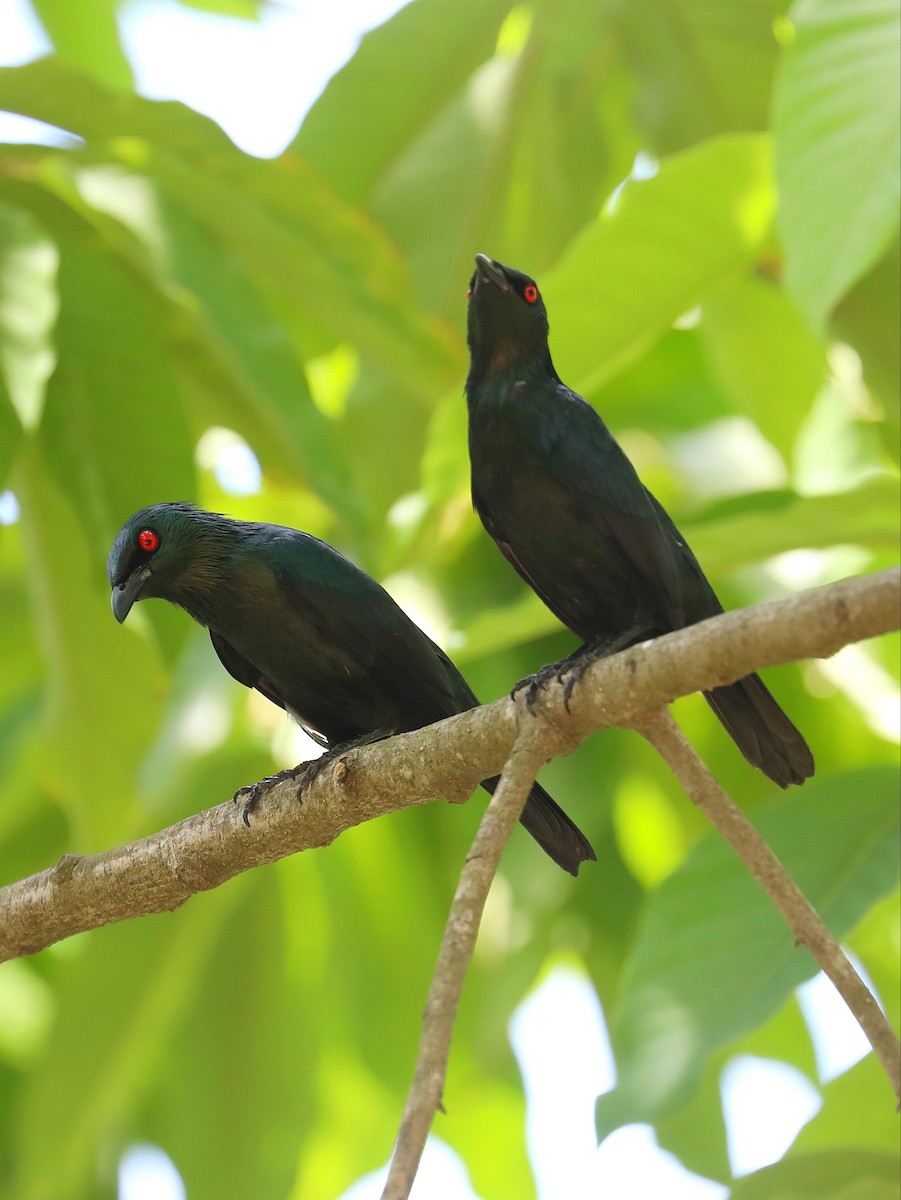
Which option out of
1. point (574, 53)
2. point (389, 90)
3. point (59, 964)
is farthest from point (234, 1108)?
point (574, 53)

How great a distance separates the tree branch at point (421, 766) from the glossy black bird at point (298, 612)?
2.17 ft

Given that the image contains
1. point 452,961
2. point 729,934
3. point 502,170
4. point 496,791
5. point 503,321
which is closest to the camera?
point 452,961

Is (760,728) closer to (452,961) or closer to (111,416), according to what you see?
(452,961)

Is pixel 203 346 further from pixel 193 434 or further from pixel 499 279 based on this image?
pixel 499 279

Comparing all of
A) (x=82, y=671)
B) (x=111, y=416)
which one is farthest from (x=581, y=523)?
(x=82, y=671)

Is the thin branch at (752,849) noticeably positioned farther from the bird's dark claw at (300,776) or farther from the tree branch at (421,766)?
the bird's dark claw at (300,776)

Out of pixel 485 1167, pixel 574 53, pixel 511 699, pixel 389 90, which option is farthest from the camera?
pixel 485 1167

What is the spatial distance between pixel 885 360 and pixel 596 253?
40.9 inches

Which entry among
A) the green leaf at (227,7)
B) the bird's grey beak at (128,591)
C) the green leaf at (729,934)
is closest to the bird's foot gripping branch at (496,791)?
the bird's grey beak at (128,591)

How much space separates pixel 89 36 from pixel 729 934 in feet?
16.2

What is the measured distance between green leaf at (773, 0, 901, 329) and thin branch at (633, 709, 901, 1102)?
1572 mm

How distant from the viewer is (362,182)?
19.1 feet

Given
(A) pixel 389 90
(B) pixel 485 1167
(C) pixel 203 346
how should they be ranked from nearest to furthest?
(C) pixel 203 346 → (A) pixel 389 90 → (B) pixel 485 1167

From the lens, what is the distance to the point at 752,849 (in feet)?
8.58
